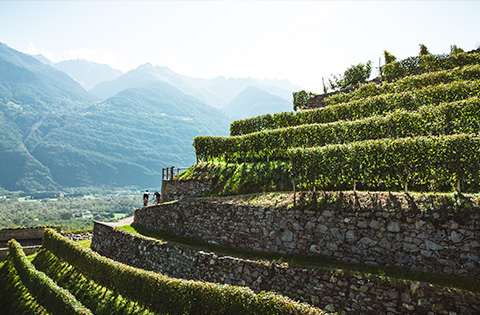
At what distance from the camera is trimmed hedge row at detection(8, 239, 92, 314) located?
59.9 ft

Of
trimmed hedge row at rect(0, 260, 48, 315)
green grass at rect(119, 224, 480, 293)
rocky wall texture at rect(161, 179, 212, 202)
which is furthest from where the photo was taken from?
rocky wall texture at rect(161, 179, 212, 202)

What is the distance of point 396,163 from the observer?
15.5m

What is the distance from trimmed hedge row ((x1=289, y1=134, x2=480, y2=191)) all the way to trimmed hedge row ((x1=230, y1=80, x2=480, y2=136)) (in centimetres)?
1009

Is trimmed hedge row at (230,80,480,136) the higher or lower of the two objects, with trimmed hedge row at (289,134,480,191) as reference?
higher

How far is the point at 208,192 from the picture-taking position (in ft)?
86.4

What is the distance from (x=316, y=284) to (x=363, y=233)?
331cm

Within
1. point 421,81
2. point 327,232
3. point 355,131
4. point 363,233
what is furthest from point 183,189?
point 421,81

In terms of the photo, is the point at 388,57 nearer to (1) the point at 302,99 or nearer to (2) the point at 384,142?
(1) the point at 302,99

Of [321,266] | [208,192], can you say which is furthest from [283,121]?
[321,266]

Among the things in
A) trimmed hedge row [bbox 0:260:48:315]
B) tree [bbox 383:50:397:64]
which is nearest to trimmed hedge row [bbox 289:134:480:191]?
trimmed hedge row [bbox 0:260:48:315]

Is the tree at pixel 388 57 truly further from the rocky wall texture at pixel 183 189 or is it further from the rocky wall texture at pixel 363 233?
the rocky wall texture at pixel 363 233

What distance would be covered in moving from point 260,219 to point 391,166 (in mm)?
7672

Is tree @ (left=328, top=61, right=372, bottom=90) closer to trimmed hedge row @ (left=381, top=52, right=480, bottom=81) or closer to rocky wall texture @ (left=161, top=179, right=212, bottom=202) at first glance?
trimmed hedge row @ (left=381, top=52, right=480, bottom=81)

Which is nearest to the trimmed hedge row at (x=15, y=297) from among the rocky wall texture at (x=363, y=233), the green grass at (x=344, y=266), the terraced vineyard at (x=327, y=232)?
the terraced vineyard at (x=327, y=232)
